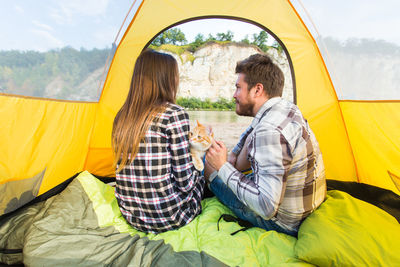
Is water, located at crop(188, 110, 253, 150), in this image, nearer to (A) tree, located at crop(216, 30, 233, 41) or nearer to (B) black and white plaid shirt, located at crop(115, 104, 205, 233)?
(A) tree, located at crop(216, 30, 233, 41)

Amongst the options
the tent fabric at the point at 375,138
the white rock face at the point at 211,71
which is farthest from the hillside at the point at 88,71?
the tent fabric at the point at 375,138

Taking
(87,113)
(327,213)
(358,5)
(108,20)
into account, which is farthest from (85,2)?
(327,213)

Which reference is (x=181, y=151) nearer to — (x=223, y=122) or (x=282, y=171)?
(x=282, y=171)

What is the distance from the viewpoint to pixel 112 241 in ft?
3.87

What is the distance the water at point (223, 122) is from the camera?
2.54 m

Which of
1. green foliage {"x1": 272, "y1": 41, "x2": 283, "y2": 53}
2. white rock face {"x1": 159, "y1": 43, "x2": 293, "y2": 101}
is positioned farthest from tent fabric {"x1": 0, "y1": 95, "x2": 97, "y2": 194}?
green foliage {"x1": 272, "y1": 41, "x2": 283, "y2": 53}

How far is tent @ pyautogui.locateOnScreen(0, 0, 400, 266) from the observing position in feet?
4.92

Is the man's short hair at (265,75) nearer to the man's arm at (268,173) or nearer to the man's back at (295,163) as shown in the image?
the man's back at (295,163)

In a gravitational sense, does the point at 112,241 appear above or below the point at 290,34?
below

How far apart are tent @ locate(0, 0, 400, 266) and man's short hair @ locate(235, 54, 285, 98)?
710mm

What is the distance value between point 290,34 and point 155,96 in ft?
4.55

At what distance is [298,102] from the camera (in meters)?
1.99

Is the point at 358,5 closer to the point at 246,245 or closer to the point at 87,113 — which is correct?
the point at 246,245

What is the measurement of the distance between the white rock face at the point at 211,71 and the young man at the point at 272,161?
1.06 metres
